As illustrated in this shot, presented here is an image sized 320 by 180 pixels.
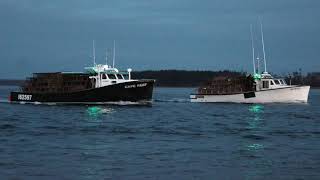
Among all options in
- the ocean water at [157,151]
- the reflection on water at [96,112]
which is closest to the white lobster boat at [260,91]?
the reflection on water at [96,112]

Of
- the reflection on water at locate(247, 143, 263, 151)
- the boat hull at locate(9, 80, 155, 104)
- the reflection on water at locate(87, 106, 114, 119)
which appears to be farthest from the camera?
the boat hull at locate(9, 80, 155, 104)

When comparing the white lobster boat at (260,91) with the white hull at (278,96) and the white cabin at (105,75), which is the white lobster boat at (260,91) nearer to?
the white hull at (278,96)

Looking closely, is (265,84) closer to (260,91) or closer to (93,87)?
(260,91)

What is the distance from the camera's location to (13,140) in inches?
1209

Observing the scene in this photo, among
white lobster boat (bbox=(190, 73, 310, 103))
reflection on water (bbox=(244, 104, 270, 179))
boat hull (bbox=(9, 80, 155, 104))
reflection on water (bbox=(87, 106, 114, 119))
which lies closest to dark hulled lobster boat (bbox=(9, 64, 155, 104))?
boat hull (bbox=(9, 80, 155, 104))

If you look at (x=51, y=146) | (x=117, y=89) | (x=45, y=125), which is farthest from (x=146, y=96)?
(x=51, y=146)

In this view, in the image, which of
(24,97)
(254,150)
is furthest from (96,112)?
(254,150)

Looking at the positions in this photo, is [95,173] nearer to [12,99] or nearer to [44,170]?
[44,170]

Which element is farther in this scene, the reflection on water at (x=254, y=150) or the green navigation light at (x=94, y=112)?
the green navigation light at (x=94, y=112)

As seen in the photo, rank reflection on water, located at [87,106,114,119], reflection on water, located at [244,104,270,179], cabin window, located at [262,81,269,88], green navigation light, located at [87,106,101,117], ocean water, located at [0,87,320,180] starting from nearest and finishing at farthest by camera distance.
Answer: ocean water, located at [0,87,320,180] → reflection on water, located at [244,104,270,179] → reflection on water, located at [87,106,114,119] → green navigation light, located at [87,106,101,117] → cabin window, located at [262,81,269,88]

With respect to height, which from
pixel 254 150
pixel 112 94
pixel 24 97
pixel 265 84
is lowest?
pixel 254 150

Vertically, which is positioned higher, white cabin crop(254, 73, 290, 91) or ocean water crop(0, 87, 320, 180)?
white cabin crop(254, 73, 290, 91)

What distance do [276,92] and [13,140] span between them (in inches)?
2015

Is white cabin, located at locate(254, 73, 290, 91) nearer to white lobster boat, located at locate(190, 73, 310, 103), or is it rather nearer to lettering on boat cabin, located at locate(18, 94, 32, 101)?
white lobster boat, located at locate(190, 73, 310, 103)
